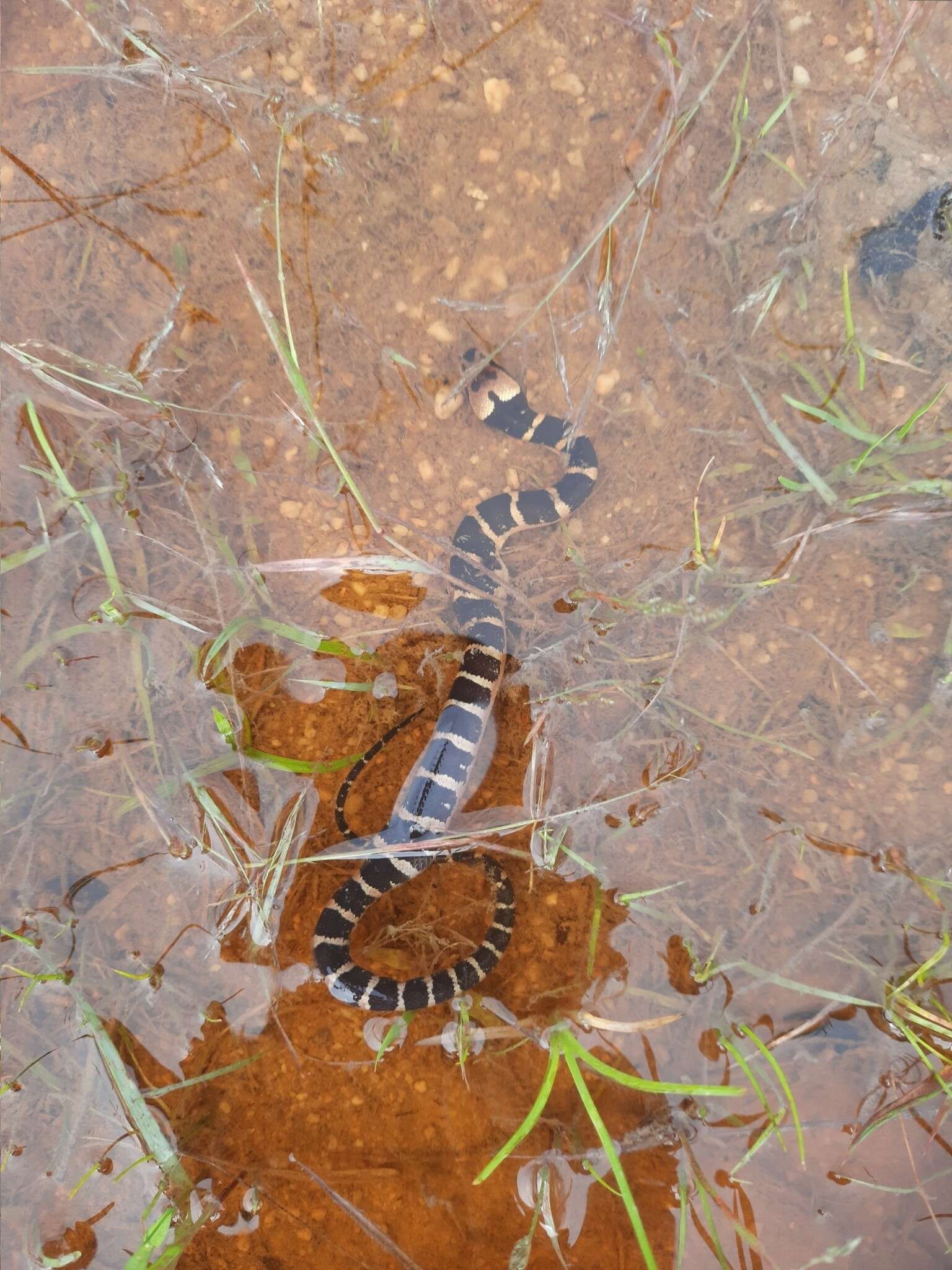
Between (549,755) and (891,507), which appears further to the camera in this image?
(549,755)

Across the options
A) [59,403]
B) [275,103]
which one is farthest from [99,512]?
[275,103]

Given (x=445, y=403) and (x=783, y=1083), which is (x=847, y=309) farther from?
(x=783, y=1083)

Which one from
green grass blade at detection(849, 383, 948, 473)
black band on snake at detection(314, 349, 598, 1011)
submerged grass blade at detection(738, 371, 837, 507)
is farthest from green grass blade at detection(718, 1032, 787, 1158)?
green grass blade at detection(849, 383, 948, 473)

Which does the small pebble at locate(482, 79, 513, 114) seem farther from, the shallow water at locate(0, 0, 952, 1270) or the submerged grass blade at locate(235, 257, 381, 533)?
the submerged grass blade at locate(235, 257, 381, 533)

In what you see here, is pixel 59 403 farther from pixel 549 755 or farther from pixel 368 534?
pixel 549 755

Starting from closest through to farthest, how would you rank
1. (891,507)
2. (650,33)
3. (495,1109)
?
(650,33) < (891,507) < (495,1109)

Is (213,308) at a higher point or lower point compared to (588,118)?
lower

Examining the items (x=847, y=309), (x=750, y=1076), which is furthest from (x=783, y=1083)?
(x=847, y=309)
